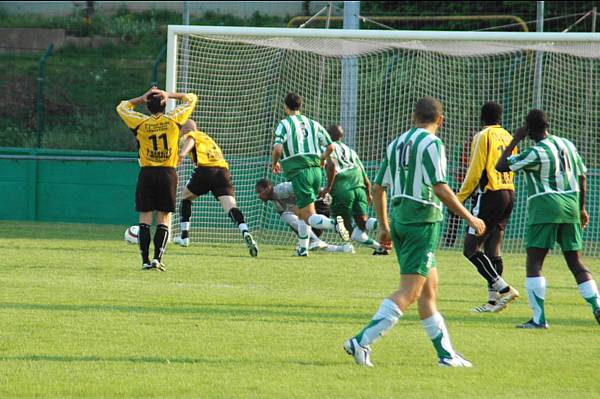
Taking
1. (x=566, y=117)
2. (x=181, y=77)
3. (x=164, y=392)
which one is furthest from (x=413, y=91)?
(x=164, y=392)

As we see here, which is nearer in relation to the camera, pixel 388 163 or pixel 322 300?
pixel 388 163

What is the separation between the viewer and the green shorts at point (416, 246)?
293 inches

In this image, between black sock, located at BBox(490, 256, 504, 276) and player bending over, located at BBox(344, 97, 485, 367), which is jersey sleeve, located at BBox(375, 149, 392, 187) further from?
black sock, located at BBox(490, 256, 504, 276)

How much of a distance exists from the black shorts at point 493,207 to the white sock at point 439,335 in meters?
3.44

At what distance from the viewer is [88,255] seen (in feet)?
49.2

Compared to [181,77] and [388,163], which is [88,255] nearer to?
[181,77]

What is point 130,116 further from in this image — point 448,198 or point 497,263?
point 448,198

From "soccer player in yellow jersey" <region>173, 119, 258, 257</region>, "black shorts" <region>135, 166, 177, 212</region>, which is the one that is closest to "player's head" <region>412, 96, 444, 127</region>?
"black shorts" <region>135, 166, 177, 212</region>

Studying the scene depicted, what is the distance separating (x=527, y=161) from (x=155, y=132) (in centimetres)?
519

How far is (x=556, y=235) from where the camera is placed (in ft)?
30.7

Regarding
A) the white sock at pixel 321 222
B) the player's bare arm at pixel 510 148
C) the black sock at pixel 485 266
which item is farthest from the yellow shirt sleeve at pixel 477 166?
the white sock at pixel 321 222

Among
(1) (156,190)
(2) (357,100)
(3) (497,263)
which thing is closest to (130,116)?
(1) (156,190)

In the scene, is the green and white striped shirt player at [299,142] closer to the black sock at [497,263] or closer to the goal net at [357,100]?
the goal net at [357,100]

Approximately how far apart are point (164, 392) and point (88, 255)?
8.64 m
